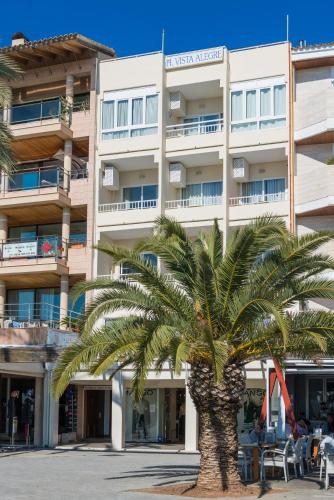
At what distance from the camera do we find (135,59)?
37406mm

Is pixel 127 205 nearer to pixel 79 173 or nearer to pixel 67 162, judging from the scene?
pixel 79 173

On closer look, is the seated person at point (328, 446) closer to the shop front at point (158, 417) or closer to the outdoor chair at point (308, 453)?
the outdoor chair at point (308, 453)

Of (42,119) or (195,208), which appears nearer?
(195,208)

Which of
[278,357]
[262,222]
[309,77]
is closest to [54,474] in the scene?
[278,357]

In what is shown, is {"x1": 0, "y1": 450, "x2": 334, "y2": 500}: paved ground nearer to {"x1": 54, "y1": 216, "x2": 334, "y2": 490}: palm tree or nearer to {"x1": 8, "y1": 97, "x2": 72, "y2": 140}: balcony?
{"x1": 54, "y1": 216, "x2": 334, "y2": 490}: palm tree

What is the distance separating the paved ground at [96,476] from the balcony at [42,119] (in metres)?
14.5

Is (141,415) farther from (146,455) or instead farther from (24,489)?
(24,489)

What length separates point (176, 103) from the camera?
36.7m

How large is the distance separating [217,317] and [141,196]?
64.4 feet

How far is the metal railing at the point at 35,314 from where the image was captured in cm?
3591

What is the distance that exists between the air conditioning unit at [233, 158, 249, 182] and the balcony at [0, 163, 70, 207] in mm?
7562

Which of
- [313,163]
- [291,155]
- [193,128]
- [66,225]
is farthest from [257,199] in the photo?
[66,225]

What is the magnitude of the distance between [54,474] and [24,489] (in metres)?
3.46

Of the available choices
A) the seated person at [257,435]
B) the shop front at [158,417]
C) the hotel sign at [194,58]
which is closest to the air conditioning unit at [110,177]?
the hotel sign at [194,58]
